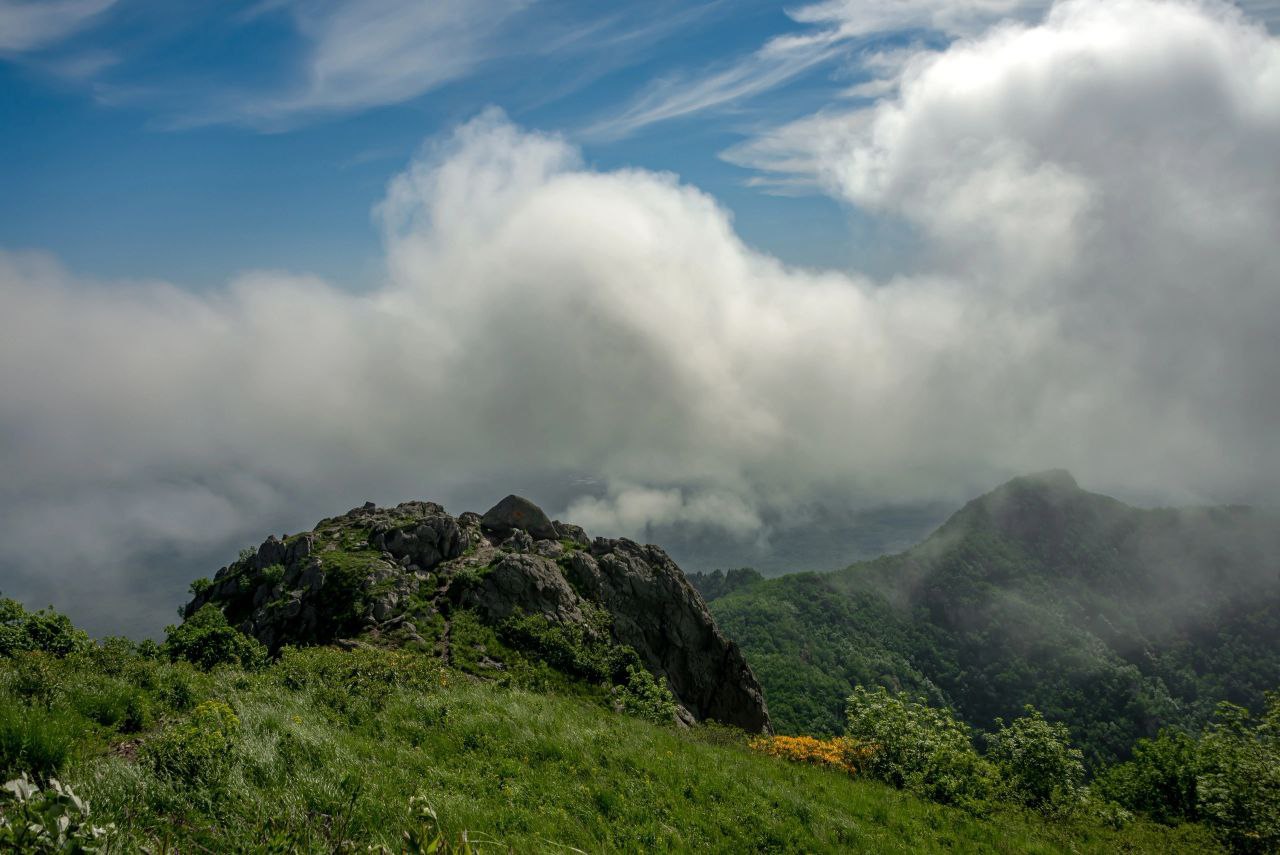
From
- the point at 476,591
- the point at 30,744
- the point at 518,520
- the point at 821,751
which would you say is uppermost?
the point at 518,520

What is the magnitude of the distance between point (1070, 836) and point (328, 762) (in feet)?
74.5

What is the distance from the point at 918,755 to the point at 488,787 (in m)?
20.2

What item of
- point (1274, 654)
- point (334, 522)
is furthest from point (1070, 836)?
point (1274, 654)

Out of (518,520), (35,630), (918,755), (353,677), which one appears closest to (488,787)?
(353,677)

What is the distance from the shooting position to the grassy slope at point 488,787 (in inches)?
370

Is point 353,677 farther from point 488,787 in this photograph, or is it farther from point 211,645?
point 211,645

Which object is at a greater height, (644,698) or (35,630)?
(35,630)

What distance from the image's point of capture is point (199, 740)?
10586 millimetres

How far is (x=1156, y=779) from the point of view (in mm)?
49219

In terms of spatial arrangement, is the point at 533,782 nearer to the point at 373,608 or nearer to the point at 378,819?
the point at 378,819

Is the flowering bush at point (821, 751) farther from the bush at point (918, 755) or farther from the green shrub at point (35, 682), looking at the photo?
the green shrub at point (35, 682)

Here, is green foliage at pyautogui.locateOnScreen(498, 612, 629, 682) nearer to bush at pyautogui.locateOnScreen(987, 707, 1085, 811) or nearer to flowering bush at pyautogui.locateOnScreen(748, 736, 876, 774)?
flowering bush at pyautogui.locateOnScreen(748, 736, 876, 774)

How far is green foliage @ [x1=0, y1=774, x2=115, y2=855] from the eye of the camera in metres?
3.75

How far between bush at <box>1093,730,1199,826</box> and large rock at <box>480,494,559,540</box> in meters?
58.4
